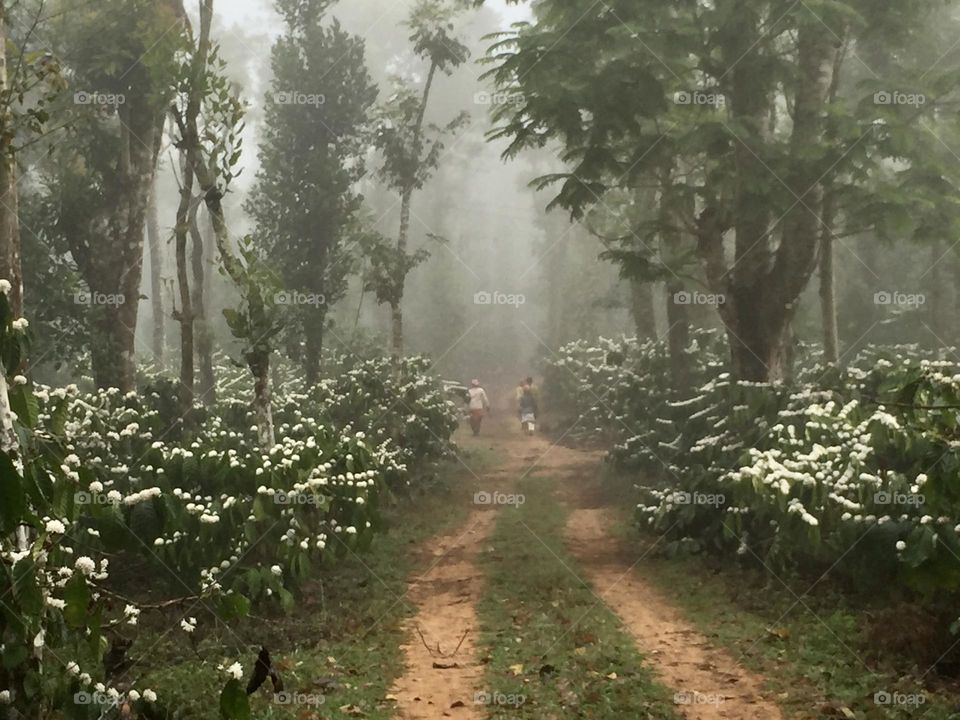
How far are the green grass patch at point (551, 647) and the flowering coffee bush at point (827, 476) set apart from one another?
175 cm

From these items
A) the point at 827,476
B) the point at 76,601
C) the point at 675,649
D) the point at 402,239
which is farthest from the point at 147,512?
the point at 402,239

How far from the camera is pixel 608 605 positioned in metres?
10.1

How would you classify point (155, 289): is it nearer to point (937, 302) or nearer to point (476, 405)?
point (476, 405)

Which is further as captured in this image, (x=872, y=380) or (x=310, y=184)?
(x=310, y=184)

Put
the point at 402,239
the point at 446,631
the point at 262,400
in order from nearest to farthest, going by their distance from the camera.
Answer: the point at 446,631 → the point at 262,400 → the point at 402,239

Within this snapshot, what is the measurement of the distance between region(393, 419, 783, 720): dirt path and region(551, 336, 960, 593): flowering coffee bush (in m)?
1.08

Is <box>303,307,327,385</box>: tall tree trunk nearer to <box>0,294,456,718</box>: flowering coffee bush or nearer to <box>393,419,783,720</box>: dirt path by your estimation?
<box>0,294,456,718</box>: flowering coffee bush

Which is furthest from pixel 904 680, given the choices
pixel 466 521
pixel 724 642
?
pixel 466 521

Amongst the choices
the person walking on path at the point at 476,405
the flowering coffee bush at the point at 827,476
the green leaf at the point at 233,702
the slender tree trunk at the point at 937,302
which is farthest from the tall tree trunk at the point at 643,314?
the green leaf at the point at 233,702

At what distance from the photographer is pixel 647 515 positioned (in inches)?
484

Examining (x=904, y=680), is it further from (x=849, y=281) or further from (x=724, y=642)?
(x=849, y=281)

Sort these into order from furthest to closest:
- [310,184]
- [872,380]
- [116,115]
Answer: [310,184]
[116,115]
[872,380]

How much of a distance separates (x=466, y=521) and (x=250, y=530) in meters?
6.80

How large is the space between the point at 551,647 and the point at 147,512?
3.96m
